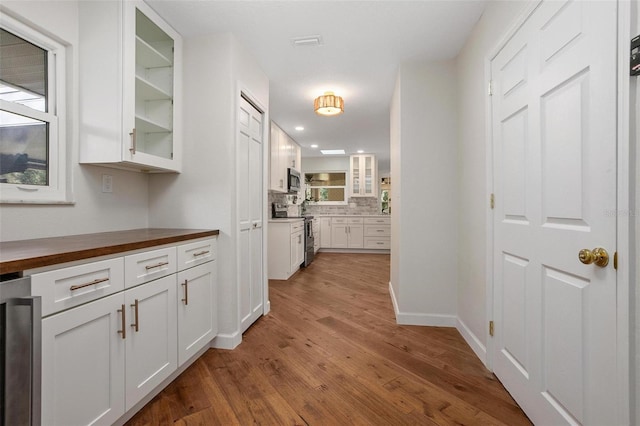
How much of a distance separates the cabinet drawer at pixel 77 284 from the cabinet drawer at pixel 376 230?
244 inches

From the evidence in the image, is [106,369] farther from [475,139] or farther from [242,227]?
[475,139]

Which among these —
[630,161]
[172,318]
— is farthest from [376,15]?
[172,318]

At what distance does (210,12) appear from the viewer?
206 cm

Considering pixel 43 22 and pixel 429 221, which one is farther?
pixel 429 221

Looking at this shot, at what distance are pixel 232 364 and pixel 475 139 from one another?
2400 millimetres

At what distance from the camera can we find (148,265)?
157cm

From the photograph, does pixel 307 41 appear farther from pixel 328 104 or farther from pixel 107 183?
pixel 107 183

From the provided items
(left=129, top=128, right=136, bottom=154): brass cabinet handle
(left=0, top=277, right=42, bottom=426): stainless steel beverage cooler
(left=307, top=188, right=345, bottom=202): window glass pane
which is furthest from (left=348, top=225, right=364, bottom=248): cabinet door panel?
(left=0, top=277, right=42, bottom=426): stainless steel beverage cooler

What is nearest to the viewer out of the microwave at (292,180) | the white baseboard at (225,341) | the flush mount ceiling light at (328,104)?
the white baseboard at (225,341)

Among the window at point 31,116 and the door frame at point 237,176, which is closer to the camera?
the window at point 31,116

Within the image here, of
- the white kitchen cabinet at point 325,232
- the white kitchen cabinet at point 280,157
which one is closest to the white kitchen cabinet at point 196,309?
the white kitchen cabinet at point 280,157

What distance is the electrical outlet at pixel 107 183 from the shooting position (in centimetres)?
198

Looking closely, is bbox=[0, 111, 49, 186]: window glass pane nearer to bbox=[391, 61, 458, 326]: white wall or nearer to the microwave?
bbox=[391, 61, 458, 326]: white wall

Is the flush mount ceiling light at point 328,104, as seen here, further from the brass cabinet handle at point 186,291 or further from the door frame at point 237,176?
the brass cabinet handle at point 186,291
